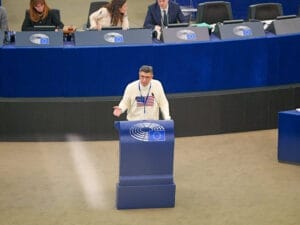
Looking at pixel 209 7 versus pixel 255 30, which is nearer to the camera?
pixel 255 30

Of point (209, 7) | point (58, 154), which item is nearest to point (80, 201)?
point (58, 154)

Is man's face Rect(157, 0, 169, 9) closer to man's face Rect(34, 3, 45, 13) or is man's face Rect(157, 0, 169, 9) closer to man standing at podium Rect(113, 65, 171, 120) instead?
man's face Rect(34, 3, 45, 13)

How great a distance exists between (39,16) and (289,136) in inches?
175

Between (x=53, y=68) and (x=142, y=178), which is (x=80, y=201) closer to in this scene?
(x=142, y=178)

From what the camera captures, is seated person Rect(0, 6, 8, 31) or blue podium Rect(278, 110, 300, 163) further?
seated person Rect(0, 6, 8, 31)

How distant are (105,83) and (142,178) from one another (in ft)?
9.03

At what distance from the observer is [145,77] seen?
995 cm

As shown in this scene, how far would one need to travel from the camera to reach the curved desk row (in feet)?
39.3

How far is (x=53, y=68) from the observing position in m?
12.0

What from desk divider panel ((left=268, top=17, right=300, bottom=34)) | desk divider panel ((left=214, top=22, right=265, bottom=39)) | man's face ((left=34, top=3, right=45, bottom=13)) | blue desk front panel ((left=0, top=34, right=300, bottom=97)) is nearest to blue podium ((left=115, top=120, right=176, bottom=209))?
blue desk front panel ((left=0, top=34, right=300, bottom=97))

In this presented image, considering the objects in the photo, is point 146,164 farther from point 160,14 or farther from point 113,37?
point 160,14

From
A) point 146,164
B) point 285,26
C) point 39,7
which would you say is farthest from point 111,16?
point 146,164

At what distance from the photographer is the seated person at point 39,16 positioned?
1320 cm

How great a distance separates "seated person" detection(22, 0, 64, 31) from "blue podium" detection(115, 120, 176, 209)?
4.15m
